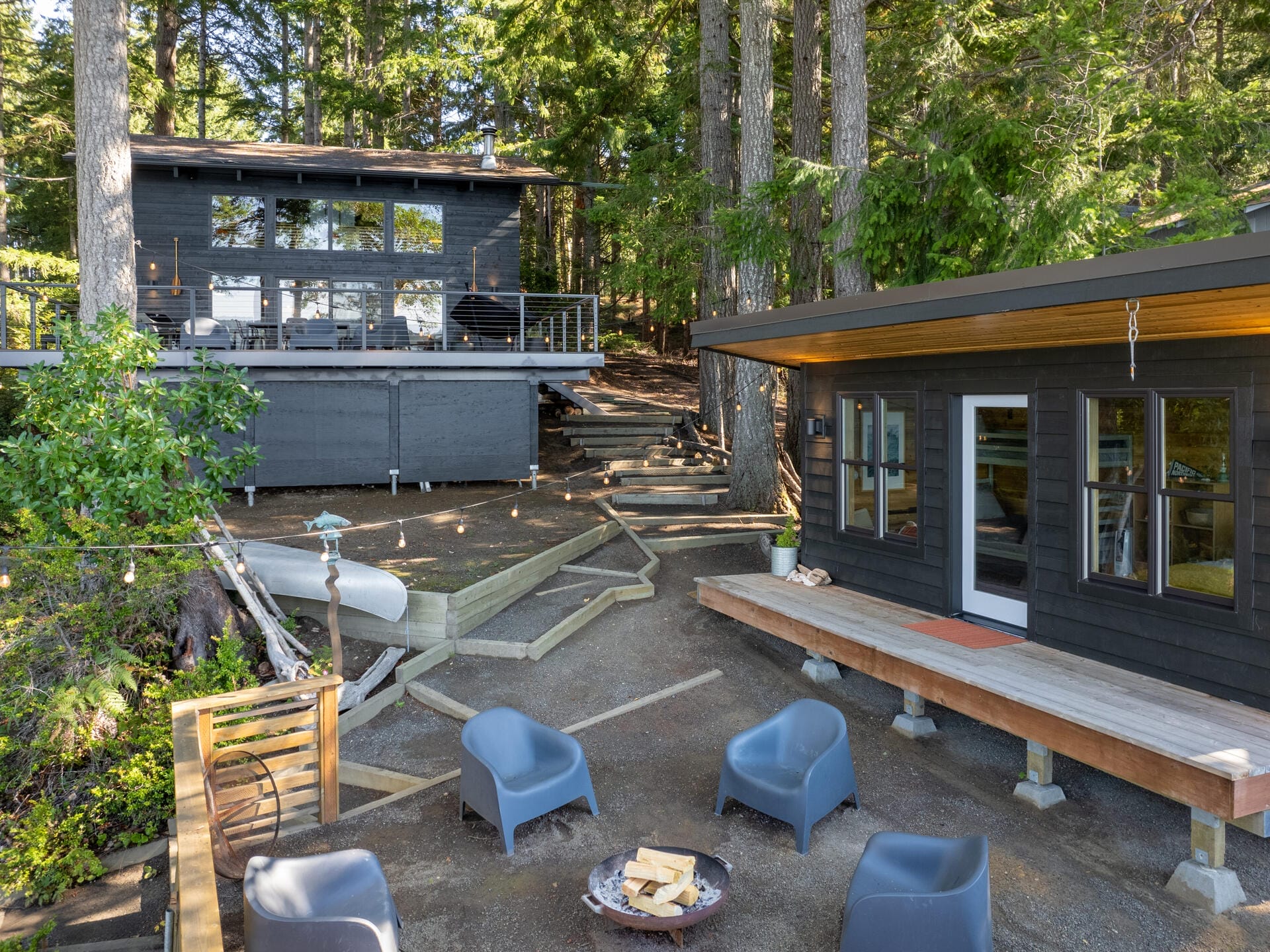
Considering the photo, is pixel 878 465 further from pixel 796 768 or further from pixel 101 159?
pixel 101 159

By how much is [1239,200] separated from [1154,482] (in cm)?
738

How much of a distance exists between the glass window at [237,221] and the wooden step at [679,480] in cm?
809

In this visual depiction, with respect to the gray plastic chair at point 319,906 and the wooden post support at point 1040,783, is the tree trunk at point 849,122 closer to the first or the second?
the wooden post support at point 1040,783

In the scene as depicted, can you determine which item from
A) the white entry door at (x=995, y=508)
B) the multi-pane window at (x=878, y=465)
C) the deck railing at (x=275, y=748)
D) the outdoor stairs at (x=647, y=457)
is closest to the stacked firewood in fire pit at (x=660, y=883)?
the deck railing at (x=275, y=748)

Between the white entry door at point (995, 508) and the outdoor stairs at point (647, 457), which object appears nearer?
the white entry door at point (995, 508)

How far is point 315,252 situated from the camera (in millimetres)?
16094

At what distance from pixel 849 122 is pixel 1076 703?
7909 mm

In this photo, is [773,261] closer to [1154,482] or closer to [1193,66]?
[1193,66]

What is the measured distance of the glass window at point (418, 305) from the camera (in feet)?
53.6

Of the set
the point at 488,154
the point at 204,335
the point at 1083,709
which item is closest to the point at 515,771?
the point at 1083,709

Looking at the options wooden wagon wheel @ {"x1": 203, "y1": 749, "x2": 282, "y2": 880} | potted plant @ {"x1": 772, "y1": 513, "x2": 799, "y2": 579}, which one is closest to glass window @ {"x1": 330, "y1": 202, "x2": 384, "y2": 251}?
potted plant @ {"x1": 772, "y1": 513, "x2": 799, "y2": 579}

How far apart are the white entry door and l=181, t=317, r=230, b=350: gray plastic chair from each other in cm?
1125

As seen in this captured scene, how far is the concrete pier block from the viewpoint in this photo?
750cm

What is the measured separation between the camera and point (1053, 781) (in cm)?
559
